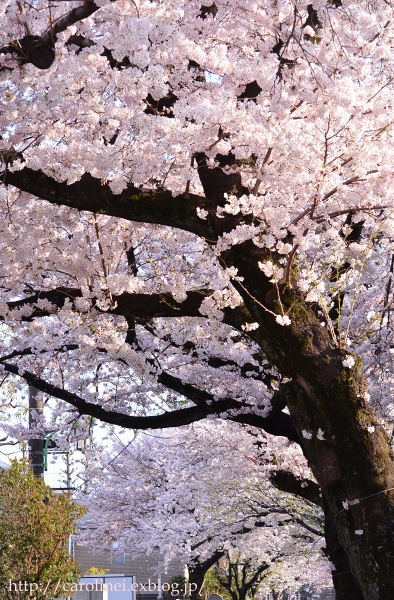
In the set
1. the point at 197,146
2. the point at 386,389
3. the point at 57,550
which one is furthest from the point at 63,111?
the point at 57,550

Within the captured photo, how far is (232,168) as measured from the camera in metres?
7.02

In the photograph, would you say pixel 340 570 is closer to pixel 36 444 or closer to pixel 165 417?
pixel 165 417

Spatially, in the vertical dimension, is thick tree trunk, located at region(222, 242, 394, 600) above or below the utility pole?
below

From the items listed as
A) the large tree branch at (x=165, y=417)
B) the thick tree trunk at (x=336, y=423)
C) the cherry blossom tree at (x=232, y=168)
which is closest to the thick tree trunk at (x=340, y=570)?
the large tree branch at (x=165, y=417)

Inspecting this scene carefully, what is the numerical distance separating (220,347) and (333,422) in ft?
12.9

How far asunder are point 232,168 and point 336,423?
2.28 metres

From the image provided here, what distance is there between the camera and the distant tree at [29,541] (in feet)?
42.0

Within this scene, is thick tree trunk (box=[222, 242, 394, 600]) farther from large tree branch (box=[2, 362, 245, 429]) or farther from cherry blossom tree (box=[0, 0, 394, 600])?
large tree branch (box=[2, 362, 245, 429])

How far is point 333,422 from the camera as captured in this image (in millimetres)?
A: 6285

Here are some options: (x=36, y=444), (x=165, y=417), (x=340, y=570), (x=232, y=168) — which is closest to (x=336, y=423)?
(x=232, y=168)

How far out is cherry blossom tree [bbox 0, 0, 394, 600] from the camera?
5.95m

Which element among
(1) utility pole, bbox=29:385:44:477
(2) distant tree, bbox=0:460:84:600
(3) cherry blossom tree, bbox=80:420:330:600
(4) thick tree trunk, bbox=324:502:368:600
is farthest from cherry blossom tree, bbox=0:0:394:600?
(3) cherry blossom tree, bbox=80:420:330:600

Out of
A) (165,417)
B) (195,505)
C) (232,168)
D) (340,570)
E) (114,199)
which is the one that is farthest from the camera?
(195,505)

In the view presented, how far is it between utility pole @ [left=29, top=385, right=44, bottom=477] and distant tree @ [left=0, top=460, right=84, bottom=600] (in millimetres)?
475
